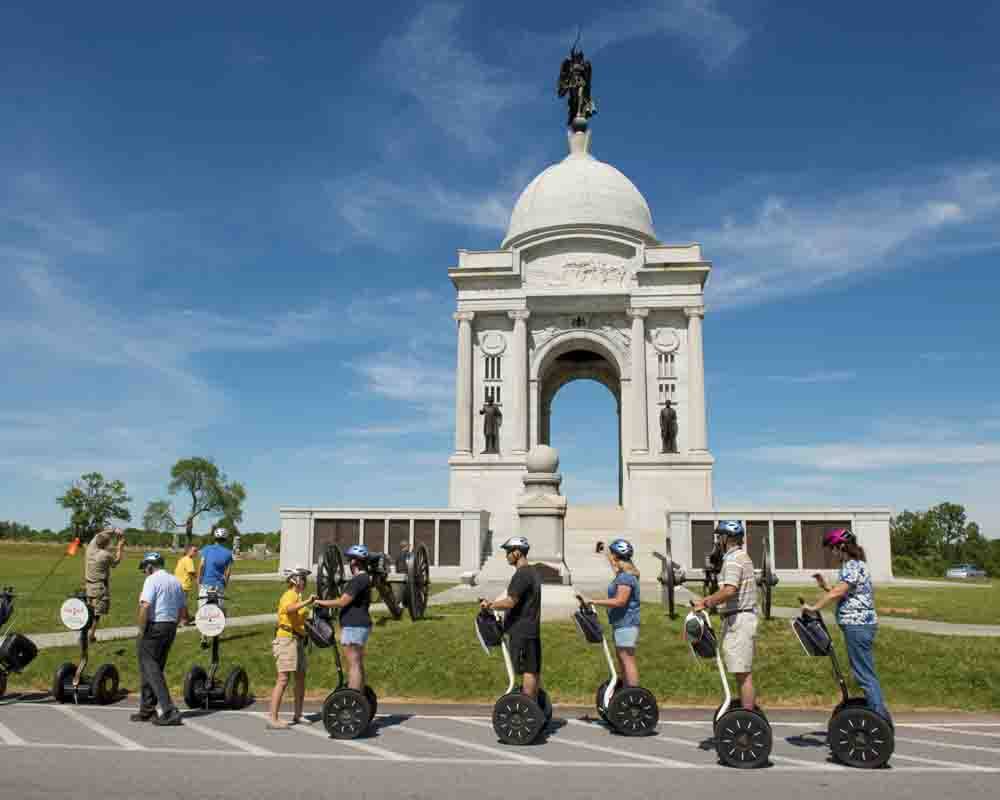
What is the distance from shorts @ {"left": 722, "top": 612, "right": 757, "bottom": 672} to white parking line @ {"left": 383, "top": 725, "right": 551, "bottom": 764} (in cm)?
210

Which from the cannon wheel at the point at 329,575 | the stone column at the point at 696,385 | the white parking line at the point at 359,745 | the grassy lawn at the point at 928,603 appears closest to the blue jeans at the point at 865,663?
the white parking line at the point at 359,745

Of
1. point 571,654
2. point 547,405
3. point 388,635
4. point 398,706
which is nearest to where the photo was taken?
point 398,706

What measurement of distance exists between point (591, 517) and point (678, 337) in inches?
433

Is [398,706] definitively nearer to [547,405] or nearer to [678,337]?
[678,337]

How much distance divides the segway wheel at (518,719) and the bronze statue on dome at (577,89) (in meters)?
49.9

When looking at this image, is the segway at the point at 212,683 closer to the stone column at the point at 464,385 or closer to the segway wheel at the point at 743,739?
the segway wheel at the point at 743,739

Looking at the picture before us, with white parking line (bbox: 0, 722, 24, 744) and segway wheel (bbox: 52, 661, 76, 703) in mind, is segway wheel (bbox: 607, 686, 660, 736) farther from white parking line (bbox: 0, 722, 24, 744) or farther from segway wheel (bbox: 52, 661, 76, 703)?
segway wheel (bbox: 52, 661, 76, 703)

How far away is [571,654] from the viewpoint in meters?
13.3

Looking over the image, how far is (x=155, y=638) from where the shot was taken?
33.1 feet

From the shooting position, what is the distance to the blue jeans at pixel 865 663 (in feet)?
25.9

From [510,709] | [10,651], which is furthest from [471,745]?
[10,651]

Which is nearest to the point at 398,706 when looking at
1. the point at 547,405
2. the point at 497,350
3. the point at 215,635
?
the point at 215,635

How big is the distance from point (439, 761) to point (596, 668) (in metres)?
5.04

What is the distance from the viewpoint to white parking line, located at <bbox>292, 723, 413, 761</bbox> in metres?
8.36
